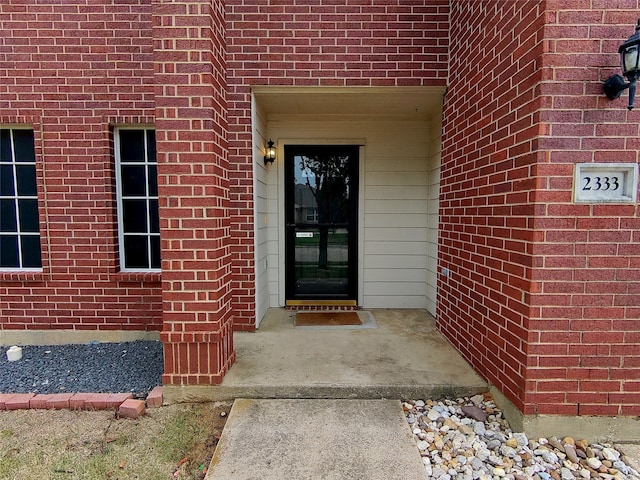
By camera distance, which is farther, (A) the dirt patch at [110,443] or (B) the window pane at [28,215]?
(B) the window pane at [28,215]

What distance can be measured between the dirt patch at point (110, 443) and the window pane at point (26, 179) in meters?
2.30

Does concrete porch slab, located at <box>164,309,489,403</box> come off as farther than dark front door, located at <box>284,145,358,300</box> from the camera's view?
No

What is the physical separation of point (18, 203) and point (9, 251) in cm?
53

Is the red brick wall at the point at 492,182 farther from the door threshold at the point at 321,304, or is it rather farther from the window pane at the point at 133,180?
the window pane at the point at 133,180

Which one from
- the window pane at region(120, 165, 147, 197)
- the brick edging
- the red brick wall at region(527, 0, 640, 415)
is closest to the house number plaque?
the red brick wall at region(527, 0, 640, 415)

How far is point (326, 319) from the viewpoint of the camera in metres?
4.03

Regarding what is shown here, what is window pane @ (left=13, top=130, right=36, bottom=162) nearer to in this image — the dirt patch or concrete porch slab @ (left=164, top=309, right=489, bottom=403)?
the dirt patch

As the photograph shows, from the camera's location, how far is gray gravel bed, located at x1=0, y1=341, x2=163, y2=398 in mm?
2672

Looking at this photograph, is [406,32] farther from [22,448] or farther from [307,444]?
[22,448]

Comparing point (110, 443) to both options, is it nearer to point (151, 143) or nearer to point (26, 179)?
point (151, 143)

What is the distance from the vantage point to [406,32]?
136 inches

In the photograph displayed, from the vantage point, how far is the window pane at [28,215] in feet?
11.8

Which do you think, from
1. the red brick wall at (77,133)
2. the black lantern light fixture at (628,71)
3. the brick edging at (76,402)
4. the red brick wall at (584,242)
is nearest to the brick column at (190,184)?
the brick edging at (76,402)

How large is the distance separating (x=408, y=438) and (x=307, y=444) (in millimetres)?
609
